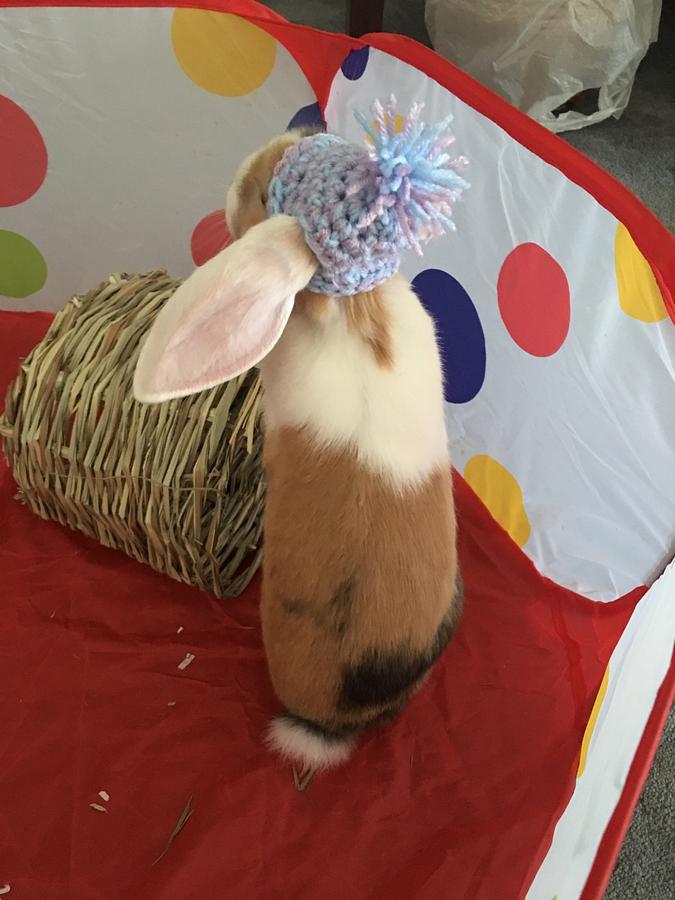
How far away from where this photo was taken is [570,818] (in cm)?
70

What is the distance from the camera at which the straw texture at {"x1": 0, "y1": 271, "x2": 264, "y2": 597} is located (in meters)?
0.91

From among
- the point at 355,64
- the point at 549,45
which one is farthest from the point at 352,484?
the point at 549,45

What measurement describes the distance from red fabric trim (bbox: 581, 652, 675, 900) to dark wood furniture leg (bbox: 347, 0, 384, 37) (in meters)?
1.40

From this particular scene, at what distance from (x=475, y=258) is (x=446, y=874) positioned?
63cm

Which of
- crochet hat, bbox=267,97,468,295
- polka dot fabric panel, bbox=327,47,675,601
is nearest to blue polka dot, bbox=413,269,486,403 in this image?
polka dot fabric panel, bbox=327,47,675,601

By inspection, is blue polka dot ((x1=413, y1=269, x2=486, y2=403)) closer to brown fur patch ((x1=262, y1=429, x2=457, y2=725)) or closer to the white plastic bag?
brown fur patch ((x1=262, y1=429, x2=457, y2=725))

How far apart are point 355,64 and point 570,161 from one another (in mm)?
337

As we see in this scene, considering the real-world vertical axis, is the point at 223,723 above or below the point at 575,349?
below

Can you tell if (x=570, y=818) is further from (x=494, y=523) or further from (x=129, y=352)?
(x=129, y=352)

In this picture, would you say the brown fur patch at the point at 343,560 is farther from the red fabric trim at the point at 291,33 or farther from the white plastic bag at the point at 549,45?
the white plastic bag at the point at 549,45

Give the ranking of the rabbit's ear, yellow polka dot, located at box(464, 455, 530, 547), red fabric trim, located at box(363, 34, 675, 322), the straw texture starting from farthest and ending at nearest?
yellow polka dot, located at box(464, 455, 530, 547) < the straw texture < red fabric trim, located at box(363, 34, 675, 322) < the rabbit's ear

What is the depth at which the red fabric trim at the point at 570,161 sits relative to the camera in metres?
0.65

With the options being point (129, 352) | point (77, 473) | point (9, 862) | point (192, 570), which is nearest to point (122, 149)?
point (129, 352)

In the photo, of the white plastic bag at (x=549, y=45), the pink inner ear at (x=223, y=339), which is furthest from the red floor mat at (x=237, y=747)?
the white plastic bag at (x=549, y=45)
